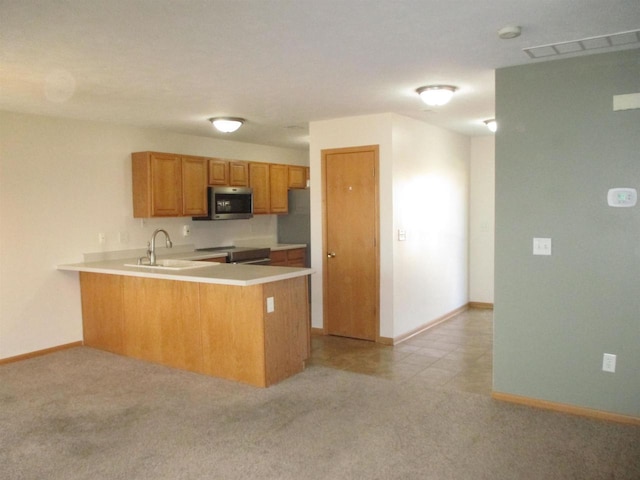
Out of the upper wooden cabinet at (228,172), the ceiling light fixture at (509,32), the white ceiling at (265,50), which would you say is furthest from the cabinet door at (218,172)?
the ceiling light fixture at (509,32)

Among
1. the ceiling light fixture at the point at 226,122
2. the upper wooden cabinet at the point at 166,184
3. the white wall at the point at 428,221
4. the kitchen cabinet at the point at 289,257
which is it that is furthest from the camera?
the kitchen cabinet at the point at 289,257

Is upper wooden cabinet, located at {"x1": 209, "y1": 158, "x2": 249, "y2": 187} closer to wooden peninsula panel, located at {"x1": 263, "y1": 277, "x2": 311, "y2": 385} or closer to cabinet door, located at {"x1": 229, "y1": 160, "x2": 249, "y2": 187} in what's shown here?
cabinet door, located at {"x1": 229, "y1": 160, "x2": 249, "y2": 187}

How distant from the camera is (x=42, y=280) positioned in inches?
201

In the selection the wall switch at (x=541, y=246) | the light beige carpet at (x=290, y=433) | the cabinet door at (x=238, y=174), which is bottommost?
the light beige carpet at (x=290, y=433)

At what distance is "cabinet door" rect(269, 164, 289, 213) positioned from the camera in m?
7.21

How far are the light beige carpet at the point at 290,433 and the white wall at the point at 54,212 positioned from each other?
34.8 inches

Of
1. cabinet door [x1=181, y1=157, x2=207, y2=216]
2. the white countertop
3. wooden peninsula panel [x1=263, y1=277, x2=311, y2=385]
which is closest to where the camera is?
the white countertop

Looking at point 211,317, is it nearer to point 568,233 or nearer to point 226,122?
point 226,122

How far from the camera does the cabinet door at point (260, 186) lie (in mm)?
6945

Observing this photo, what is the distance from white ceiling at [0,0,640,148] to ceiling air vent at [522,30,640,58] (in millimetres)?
86

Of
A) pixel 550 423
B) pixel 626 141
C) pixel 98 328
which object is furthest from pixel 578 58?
pixel 98 328

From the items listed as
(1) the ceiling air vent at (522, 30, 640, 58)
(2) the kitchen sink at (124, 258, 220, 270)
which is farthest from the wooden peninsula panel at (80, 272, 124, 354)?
(1) the ceiling air vent at (522, 30, 640, 58)

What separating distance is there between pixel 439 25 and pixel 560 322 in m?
2.16

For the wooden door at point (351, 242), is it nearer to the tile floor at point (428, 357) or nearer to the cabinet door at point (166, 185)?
the tile floor at point (428, 357)
